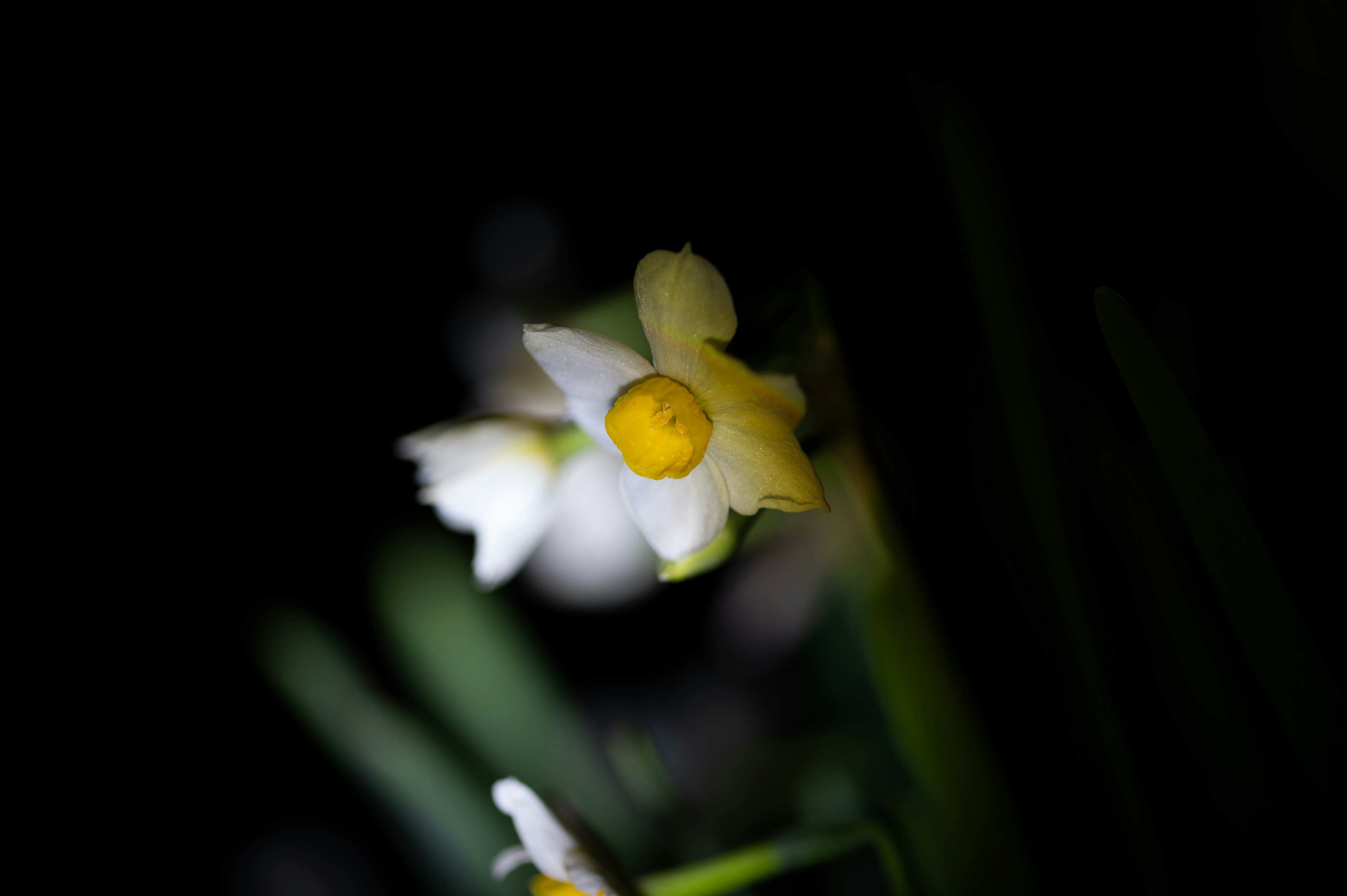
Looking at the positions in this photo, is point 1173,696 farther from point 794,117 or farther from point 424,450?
point 794,117

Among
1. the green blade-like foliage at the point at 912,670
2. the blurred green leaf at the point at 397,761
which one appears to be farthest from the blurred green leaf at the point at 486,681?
the green blade-like foliage at the point at 912,670

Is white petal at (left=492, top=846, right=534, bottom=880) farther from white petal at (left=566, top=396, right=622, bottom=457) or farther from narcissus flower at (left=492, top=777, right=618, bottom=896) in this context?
white petal at (left=566, top=396, right=622, bottom=457)

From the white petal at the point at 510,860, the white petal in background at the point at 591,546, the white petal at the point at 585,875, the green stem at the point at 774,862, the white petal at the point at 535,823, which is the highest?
the white petal in background at the point at 591,546

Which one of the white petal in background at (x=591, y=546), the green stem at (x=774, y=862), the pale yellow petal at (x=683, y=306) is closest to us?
the pale yellow petal at (x=683, y=306)

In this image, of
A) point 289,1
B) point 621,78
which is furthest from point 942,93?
point 289,1

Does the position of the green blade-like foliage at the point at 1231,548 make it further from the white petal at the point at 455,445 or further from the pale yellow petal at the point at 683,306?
the white petal at the point at 455,445

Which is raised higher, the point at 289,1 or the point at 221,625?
the point at 289,1
